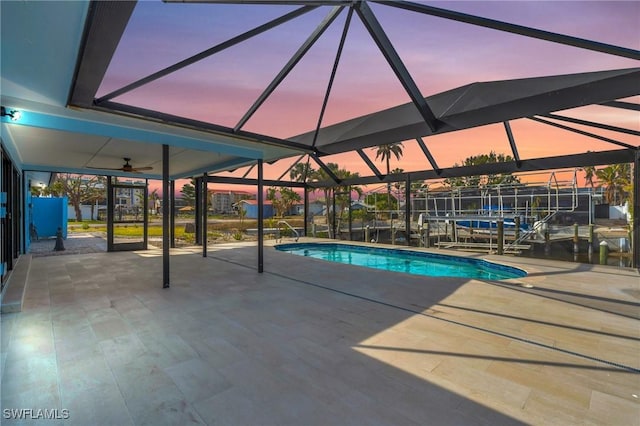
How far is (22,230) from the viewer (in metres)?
8.98

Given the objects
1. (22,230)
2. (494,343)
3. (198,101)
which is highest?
(198,101)

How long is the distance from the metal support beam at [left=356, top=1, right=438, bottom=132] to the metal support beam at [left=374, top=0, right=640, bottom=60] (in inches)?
15.7

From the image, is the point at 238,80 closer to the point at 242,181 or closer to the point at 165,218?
the point at 165,218

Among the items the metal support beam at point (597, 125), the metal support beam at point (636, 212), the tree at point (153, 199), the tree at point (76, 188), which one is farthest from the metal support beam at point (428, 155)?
the tree at point (153, 199)

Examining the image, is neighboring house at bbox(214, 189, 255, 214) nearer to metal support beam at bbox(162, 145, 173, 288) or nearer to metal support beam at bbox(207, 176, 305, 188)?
metal support beam at bbox(207, 176, 305, 188)

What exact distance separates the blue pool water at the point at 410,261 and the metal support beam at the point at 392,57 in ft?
13.1

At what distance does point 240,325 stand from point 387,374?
70.9 inches

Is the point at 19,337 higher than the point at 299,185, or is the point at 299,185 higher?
the point at 299,185

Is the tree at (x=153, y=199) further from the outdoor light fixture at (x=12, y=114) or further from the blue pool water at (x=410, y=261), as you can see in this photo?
the outdoor light fixture at (x=12, y=114)

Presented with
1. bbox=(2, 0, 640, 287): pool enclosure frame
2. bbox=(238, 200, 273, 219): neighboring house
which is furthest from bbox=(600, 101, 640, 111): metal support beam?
bbox=(238, 200, 273, 219): neighboring house

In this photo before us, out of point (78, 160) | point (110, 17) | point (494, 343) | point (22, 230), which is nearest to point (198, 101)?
point (78, 160)

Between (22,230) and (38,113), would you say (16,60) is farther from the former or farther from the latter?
(22,230)

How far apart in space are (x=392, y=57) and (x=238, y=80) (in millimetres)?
3088

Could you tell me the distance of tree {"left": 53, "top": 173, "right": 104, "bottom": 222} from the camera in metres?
27.8
